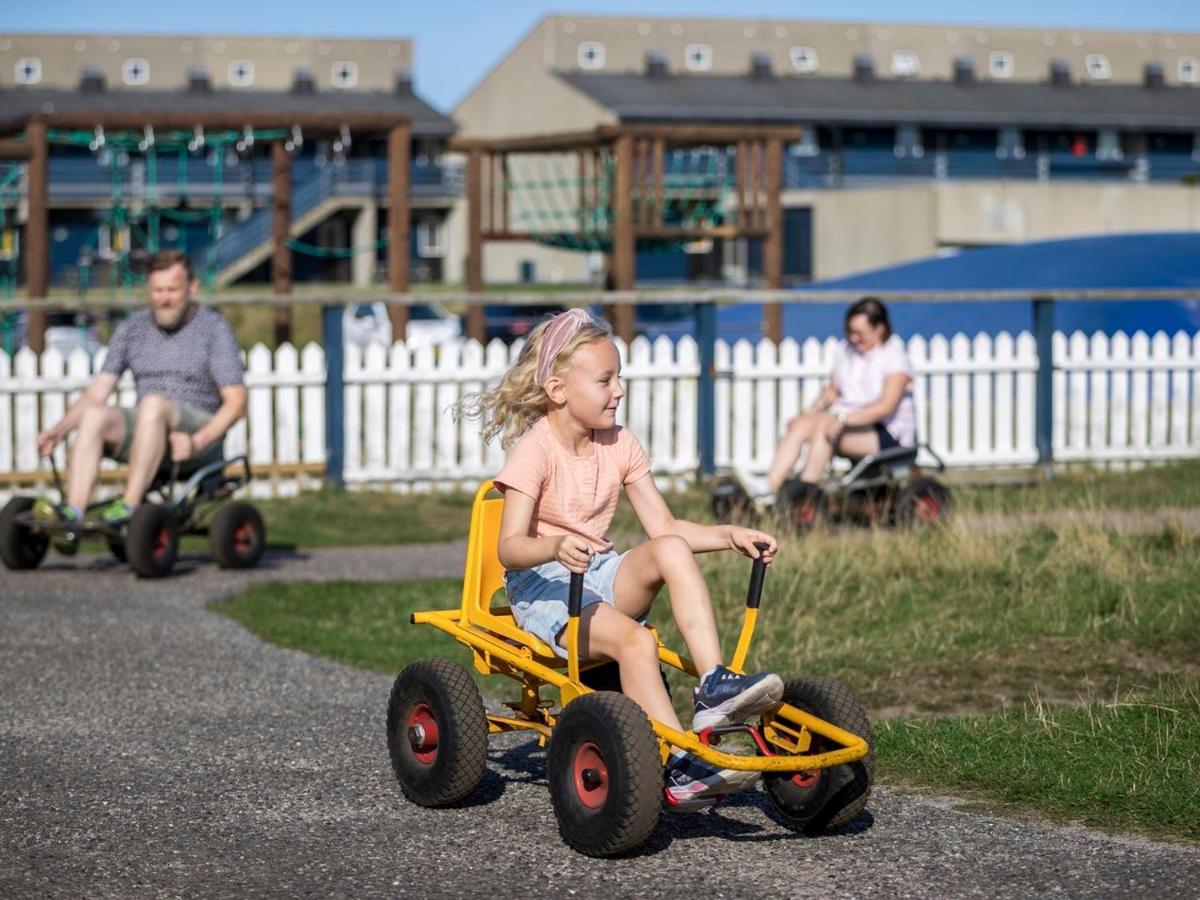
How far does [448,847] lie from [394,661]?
2785mm

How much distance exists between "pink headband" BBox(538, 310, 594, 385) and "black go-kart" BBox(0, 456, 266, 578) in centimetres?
442

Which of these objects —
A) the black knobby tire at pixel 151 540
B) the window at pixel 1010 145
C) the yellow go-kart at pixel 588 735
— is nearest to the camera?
the yellow go-kart at pixel 588 735

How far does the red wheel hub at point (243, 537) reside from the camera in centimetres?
975

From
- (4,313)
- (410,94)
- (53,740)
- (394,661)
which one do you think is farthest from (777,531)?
(410,94)

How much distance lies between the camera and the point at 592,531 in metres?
5.24

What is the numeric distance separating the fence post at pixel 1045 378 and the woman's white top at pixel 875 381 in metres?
3.56

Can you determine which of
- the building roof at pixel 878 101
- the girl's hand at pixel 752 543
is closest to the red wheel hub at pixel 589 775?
the girl's hand at pixel 752 543

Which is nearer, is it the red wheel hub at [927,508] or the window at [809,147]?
the red wheel hub at [927,508]

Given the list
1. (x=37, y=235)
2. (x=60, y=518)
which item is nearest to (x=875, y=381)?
(x=60, y=518)

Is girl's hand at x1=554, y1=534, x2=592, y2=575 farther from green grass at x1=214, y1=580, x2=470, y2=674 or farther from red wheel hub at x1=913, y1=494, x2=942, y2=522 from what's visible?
red wheel hub at x1=913, y1=494, x2=942, y2=522

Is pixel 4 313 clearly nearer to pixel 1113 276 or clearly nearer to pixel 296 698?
pixel 1113 276

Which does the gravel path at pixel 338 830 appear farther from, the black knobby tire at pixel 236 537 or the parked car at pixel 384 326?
the parked car at pixel 384 326

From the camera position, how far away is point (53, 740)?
232 inches

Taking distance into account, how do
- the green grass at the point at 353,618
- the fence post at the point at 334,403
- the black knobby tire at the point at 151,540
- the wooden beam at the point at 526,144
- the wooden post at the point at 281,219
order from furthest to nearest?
the wooden beam at the point at 526,144 < the wooden post at the point at 281,219 < the fence post at the point at 334,403 < the black knobby tire at the point at 151,540 < the green grass at the point at 353,618
